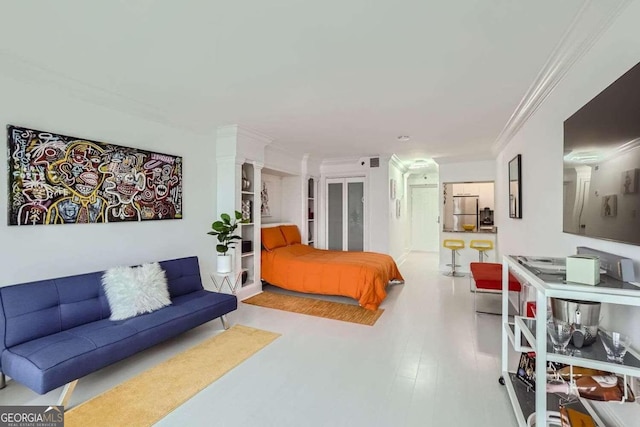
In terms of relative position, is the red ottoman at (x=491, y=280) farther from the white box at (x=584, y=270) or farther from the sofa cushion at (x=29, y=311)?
the sofa cushion at (x=29, y=311)

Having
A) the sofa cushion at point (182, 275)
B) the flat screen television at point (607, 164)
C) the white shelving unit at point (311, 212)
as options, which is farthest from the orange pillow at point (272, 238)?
the flat screen television at point (607, 164)

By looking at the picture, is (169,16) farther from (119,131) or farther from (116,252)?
(116,252)

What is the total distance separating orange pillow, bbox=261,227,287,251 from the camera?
487 centimetres

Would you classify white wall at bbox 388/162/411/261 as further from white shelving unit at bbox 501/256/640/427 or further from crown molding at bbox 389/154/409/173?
white shelving unit at bbox 501/256/640/427

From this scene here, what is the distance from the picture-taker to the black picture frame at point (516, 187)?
3.51 m

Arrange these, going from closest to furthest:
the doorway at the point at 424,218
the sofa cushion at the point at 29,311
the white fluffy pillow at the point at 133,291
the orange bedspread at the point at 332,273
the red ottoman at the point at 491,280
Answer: the sofa cushion at the point at 29,311 < the white fluffy pillow at the point at 133,291 < the red ottoman at the point at 491,280 < the orange bedspread at the point at 332,273 < the doorway at the point at 424,218

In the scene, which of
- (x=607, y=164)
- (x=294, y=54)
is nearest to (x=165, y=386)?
(x=294, y=54)

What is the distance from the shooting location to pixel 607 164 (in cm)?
153

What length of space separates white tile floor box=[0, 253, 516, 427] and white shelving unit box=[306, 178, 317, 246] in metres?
2.91

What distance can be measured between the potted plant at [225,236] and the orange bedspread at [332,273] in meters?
0.90

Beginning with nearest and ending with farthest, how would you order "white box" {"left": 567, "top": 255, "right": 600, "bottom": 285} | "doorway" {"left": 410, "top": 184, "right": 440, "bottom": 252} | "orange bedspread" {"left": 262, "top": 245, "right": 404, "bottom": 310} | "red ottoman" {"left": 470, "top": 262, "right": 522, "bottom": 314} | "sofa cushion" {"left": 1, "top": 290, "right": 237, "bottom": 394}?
"white box" {"left": 567, "top": 255, "right": 600, "bottom": 285}, "sofa cushion" {"left": 1, "top": 290, "right": 237, "bottom": 394}, "red ottoman" {"left": 470, "top": 262, "right": 522, "bottom": 314}, "orange bedspread" {"left": 262, "top": 245, "right": 404, "bottom": 310}, "doorway" {"left": 410, "top": 184, "right": 440, "bottom": 252}

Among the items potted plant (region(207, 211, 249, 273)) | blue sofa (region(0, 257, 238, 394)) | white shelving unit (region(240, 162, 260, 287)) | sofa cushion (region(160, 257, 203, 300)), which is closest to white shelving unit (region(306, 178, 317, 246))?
white shelving unit (region(240, 162, 260, 287))

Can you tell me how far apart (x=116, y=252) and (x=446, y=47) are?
3.51m

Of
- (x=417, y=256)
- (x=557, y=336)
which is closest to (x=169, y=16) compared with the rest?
(x=557, y=336)
